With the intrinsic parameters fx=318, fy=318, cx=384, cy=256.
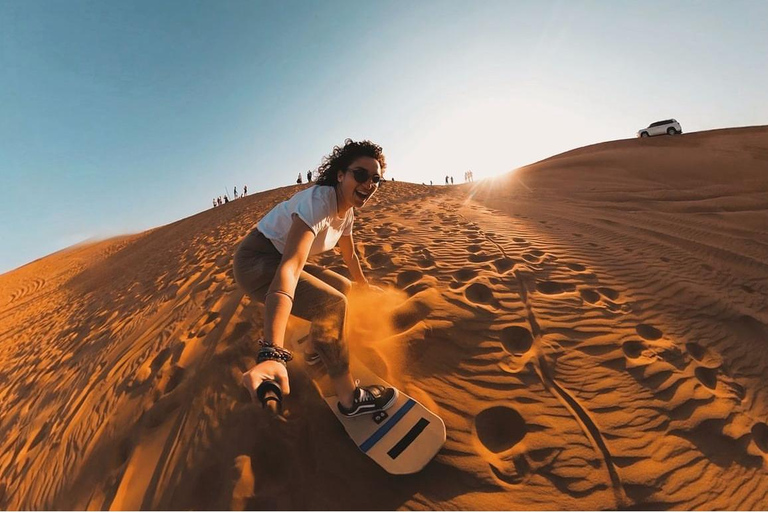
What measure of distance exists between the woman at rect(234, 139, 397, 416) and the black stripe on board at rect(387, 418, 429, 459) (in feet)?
0.81

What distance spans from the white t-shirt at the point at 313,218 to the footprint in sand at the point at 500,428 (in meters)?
1.73

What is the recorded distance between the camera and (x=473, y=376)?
2.62 m

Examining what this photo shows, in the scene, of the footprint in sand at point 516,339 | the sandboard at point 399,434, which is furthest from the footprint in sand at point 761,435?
the sandboard at point 399,434

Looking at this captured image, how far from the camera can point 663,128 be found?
23.0 m

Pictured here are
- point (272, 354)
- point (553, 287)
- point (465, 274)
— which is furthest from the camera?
point (465, 274)

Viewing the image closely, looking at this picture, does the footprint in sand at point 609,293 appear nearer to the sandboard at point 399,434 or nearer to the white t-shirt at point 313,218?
the sandboard at point 399,434

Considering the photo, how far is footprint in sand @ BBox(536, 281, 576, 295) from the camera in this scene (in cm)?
377

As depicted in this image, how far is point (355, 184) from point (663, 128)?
99.6ft

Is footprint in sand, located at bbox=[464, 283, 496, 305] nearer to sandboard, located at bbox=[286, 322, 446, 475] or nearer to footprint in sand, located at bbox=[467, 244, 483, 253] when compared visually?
footprint in sand, located at bbox=[467, 244, 483, 253]

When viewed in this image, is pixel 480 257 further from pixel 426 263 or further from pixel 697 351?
pixel 697 351

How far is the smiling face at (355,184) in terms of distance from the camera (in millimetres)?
2320

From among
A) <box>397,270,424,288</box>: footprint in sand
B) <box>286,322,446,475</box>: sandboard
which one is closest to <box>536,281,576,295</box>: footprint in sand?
<box>397,270,424,288</box>: footprint in sand

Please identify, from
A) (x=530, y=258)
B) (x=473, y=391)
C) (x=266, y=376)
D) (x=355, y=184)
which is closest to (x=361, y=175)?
(x=355, y=184)

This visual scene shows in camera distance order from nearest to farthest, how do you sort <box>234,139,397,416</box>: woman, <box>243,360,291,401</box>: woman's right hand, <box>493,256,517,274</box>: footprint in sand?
<box>243,360,291,401</box>: woman's right hand
<box>234,139,397,416</box>: woman
<box>493,256,517,274</box>: footprint in sand
